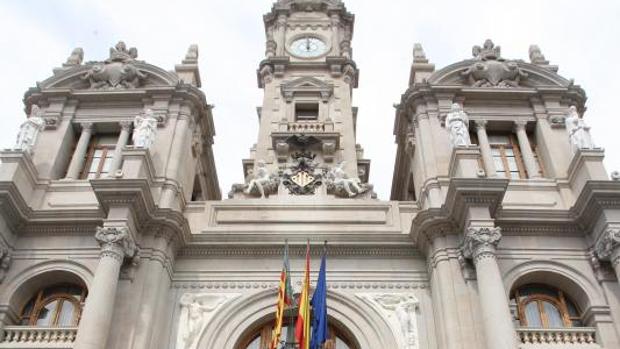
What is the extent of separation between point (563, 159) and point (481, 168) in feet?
8.28

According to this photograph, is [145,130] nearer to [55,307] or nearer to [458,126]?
[55,307]

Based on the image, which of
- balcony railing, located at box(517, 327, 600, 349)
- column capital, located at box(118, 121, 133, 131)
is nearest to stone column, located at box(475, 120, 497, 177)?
balcony railing, located at box(517, 327, 600, 349)

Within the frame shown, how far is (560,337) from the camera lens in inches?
622

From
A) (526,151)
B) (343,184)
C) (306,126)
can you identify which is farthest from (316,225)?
(526,151)

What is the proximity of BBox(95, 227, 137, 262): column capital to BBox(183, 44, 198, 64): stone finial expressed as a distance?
985cm

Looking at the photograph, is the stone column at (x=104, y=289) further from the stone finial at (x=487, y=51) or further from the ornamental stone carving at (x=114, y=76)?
the stone finial at (x=487, y=51)

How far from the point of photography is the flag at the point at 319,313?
1539 centimetres

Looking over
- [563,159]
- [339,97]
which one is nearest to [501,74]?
[563,159]

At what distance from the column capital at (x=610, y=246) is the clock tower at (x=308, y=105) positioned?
667 cm

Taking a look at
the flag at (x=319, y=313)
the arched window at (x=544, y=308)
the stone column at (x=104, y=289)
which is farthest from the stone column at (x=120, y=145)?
the arched window at (x=544, y=308)

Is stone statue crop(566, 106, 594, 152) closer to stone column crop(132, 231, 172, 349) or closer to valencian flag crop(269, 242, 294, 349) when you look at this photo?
valencian flag crop(269, 242, 294, 349)

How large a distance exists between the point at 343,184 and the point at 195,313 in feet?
19.7

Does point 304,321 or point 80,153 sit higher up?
point 80,153

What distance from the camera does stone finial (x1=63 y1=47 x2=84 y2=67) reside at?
23.9 meters
